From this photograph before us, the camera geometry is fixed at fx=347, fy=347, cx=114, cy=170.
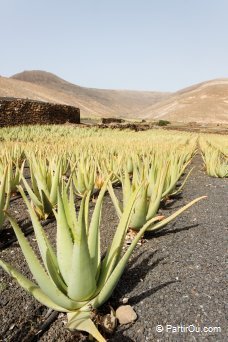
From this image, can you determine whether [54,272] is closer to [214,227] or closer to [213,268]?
[213,268]

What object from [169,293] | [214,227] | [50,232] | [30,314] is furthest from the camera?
[214,227]

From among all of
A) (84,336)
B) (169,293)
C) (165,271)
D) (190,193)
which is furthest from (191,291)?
(190,193)

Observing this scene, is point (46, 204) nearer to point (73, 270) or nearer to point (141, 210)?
point (141, 210)

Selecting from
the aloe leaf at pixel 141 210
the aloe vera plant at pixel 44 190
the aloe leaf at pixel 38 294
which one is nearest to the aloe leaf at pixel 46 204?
the aloe vera plant at pixel 44 190

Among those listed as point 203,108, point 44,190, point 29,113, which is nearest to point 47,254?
point 44,190

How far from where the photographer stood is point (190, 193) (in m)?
4.62

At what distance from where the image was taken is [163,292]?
1891 millimetres

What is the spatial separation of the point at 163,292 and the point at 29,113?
15680mm

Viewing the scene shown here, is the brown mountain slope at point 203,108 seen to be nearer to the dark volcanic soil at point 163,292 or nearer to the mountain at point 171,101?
the mountain at point 171,101

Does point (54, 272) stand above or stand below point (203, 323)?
above

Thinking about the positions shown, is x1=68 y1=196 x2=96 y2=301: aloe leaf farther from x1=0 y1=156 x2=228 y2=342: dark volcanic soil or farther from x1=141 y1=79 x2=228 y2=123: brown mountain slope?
x1=141 y1=79 x2=228 y2=123: brown mountain slope

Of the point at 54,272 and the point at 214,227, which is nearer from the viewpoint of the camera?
the point at 54,272

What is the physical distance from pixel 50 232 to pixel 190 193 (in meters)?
2.35

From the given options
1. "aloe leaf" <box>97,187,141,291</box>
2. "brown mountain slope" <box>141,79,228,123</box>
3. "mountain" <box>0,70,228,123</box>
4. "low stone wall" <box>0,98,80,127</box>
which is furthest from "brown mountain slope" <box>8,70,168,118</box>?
"aloe leaf" <box>97,187,141,291</box>
